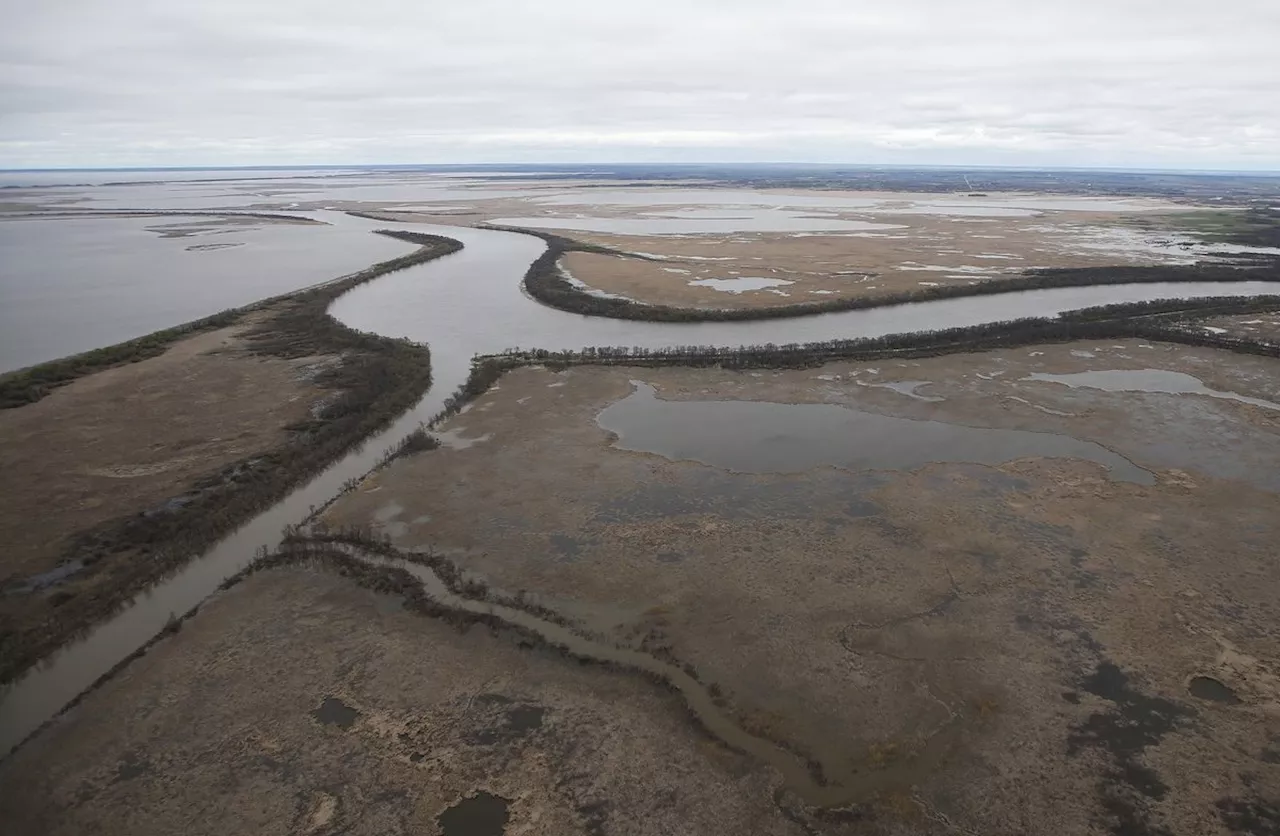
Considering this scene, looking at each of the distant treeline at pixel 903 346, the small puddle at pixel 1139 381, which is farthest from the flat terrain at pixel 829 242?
the small puddle at pixel 1139 381

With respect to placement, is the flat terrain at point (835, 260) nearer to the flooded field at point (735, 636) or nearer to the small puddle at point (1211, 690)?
the flooded field at point (735, 636)

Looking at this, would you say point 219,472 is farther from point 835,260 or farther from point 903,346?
point 835,260

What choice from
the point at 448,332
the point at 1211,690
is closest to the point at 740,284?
the point at 448,332

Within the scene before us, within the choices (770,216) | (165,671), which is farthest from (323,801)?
(770,216)

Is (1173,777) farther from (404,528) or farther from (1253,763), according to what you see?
Answer: (404,528)

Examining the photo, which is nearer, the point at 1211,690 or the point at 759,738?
the point at 759,738
